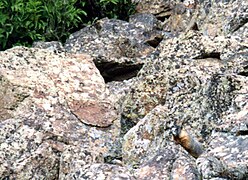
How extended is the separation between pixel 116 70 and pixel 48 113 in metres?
3.82

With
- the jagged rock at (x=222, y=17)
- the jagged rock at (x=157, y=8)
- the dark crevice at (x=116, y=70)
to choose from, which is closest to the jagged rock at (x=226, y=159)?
the jagged rock at (x=222, y=17)

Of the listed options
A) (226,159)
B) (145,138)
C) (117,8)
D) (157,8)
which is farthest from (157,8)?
(226,159)

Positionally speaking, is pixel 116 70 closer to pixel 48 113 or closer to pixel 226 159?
pixel 48 113

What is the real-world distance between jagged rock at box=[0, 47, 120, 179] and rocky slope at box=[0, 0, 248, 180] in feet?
0.05

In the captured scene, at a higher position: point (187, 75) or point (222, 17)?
point (187, 75)

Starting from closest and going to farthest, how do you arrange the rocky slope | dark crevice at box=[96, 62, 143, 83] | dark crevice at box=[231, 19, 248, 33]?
the rocky slope
dark crevice at box=[231, 19, 248, 33]
dark crevice at box=[96, 62, 143, 83]

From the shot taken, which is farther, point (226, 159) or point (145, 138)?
point (145, 138)

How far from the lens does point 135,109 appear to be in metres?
8.65

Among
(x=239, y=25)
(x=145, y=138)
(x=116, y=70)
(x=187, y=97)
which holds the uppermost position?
(x=187, y=97)

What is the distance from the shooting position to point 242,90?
7059 millimetres

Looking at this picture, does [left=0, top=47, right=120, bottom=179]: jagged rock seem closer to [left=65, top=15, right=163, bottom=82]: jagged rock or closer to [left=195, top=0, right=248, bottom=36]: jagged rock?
[left=65, top=15, right=163, bottom=82]: jagged rock

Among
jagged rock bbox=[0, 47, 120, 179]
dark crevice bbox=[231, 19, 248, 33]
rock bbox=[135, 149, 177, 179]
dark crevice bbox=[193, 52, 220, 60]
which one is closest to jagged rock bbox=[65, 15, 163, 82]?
jagged rock bbox=[0, 47, 120, 179]

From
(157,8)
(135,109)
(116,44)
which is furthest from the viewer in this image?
(157,8)

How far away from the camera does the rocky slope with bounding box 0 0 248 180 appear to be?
20.4ft
